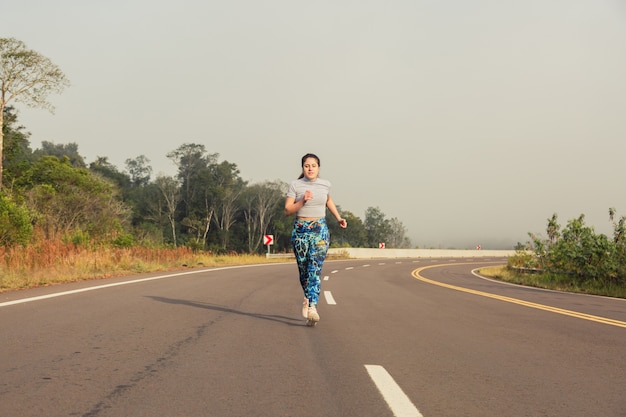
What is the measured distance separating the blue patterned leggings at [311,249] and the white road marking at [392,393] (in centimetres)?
224

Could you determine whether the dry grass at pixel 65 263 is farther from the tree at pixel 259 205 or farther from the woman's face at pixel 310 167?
the tree at pixel 259 205

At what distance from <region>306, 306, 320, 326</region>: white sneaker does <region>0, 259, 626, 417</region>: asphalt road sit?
0.51 feet

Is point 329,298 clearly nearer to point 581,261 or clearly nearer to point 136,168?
point 581,261

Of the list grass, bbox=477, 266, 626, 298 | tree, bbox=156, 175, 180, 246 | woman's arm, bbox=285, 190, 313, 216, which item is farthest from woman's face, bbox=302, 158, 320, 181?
tree, bbox=156, 175, 180, 246

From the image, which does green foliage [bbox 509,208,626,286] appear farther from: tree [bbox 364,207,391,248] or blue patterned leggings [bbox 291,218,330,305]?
tree [bbox 364,207,391,248]

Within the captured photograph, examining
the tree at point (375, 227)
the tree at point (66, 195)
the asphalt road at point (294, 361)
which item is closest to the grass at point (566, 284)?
Answer: the asphalt road at point (294, 361)

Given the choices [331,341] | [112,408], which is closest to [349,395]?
[112,408]

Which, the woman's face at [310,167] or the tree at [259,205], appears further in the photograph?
the tree at [259,205]

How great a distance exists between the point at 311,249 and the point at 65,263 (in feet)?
33.3

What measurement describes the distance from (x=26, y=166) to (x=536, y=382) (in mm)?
50489

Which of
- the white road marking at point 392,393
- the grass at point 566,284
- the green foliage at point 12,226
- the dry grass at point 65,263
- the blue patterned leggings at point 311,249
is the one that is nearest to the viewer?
the white road marking at point 392,393

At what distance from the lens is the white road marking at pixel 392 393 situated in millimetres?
3512

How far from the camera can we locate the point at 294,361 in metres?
4.93

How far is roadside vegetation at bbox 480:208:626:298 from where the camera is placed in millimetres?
17344
